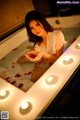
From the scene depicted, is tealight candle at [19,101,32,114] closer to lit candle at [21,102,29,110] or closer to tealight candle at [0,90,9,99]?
lit candle at [21,102,29,110]

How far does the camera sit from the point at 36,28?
234cm

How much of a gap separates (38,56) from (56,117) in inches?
36.9

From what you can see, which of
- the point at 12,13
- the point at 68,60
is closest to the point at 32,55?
the point at 68,60

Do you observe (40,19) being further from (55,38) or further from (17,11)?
(17,11)

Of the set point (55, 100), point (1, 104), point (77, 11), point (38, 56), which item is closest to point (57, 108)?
point (55, 100)

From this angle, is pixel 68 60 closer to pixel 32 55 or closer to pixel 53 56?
pixel 53 56

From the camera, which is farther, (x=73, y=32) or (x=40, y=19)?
(x=73, y=32)

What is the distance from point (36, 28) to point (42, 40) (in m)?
0.19

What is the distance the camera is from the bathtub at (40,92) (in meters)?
1.82

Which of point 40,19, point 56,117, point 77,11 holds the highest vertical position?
point 40,19

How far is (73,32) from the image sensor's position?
3295 mm

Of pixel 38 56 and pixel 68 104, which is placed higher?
pixel 38 56

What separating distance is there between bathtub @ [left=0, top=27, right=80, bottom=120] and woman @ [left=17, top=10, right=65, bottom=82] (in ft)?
0.46

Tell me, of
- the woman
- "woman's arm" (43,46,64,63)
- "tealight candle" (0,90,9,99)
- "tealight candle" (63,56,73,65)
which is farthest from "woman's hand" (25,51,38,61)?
"tealight candle" (0,90,9,99)
